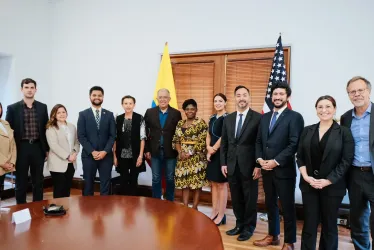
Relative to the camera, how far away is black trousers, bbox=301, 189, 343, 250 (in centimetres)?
251

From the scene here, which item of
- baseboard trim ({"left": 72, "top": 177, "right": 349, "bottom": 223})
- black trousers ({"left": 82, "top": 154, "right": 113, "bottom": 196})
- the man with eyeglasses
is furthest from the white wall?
the man with eyeglasses

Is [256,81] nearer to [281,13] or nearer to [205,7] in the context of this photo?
[281,13]

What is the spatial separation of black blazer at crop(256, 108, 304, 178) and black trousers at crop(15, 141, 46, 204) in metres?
2.56

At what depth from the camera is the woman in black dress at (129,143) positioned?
3.94 meters

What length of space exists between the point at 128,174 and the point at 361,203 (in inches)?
104

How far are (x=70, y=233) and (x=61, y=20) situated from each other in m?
5.00

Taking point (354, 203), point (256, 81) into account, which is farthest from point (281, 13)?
point (354, 203)

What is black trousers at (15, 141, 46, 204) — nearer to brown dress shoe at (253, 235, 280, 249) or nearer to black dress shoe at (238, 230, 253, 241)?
black dress shoe at (238, 230, 253, 241)

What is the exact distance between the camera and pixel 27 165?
3.62 metres

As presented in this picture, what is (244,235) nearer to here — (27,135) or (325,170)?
(325,170)

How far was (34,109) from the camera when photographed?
3668mm

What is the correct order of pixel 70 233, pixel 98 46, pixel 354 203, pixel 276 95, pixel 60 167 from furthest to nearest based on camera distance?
pixel 98 46 → pixel 60 167 → pixel 276 95 → pixel 354 203 → pixel 70 233

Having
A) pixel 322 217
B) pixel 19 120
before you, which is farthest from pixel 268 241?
pixel 19 120

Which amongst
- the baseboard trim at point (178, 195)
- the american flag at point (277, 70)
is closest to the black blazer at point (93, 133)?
the baseboard trim at point (178, 195)
